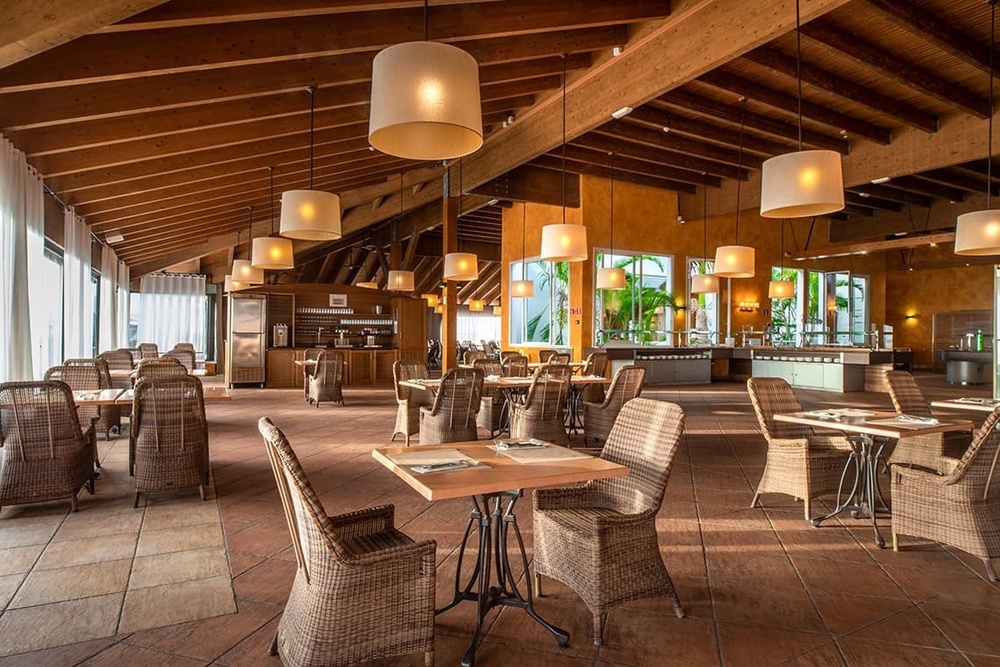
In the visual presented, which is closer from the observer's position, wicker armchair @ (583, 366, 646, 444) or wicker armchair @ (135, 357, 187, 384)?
wicker armchair @ (583, 366, 646, 444)

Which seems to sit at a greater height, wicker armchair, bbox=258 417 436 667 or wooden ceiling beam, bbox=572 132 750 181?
wooden ceiling beam, bbox=572 132 750 181

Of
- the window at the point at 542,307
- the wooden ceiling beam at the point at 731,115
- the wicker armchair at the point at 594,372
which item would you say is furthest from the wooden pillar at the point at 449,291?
the wooden ceiling beam at the point at 731,115

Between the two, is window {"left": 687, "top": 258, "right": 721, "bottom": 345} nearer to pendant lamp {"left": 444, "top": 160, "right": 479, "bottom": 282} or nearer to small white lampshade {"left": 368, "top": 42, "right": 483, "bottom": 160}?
pendant lamp {"left": 444, "top": 160, "right": 479, "bottom": 282}

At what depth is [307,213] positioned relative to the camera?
16.6 feet

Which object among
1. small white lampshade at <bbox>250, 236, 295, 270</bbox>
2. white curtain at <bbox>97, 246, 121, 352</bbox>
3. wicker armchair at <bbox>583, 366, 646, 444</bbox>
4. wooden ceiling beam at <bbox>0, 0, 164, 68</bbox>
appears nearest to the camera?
wooden ceiling beam at <bbox>0, 0, 164, 68</bbox>

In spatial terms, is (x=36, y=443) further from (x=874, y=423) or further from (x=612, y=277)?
(x=612, y=277)

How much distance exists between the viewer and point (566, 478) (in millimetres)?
2324

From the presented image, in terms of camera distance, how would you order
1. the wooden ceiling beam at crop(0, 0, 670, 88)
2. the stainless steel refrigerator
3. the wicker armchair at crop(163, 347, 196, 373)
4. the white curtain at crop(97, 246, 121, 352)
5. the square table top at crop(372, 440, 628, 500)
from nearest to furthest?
the square table top at crop(372, 440, 628, 500) < the wooden ceiling beam at crop(0, 0, 670, 88) < the wicker armchair at crop(163, 347, 196, 373) < the white curtain at crop(97, 246, 121, 352) < the stainless steel refrigerator

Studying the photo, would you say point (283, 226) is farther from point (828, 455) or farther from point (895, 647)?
point (895, 647)

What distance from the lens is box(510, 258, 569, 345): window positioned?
512 inches

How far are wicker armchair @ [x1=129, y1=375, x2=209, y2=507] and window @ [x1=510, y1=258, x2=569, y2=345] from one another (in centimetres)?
898

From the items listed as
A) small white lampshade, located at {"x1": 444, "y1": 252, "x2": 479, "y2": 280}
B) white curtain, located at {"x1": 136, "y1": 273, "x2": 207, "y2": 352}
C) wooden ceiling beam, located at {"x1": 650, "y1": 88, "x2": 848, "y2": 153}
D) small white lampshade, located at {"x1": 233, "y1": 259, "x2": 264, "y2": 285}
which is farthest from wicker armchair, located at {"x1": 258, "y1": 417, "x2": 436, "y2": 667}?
white curtain, located at {"x1": 136, "y1": 273, "x2": 207, "y2": 352}

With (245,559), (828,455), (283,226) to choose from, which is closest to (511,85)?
(283,226)

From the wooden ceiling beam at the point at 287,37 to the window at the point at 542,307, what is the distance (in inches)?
302
